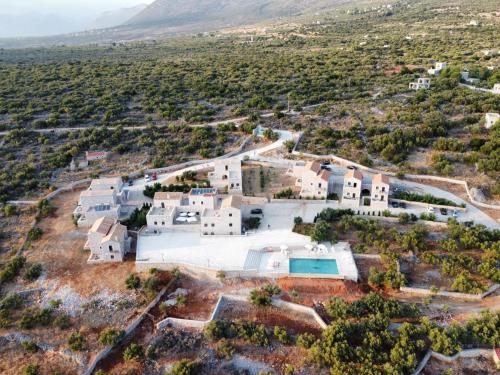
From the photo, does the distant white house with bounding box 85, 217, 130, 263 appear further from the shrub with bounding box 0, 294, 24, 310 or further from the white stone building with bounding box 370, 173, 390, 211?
the white stone building with bounding box 370, 173, 390, 211

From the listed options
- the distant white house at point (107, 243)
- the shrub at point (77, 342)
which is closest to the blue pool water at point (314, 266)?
the distant white house at point (107, 243)

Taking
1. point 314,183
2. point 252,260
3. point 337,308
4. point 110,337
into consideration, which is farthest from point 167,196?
point 337,308

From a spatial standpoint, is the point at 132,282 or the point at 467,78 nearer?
the point at 132,282

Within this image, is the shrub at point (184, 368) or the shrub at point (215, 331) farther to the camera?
the shrub at point (215, 331)

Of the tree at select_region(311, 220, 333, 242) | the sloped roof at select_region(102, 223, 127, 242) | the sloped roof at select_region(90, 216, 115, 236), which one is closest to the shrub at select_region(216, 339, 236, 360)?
the tree at select_region(311, 220, 333, 242)

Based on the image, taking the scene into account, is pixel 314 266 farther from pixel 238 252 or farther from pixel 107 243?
pixel 107 243

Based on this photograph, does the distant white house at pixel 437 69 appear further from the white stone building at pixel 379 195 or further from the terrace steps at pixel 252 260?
the terrace steps at pixel 252 260
